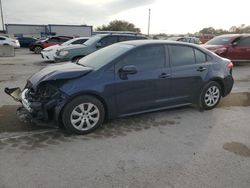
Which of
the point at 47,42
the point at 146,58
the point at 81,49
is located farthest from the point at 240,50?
the point at 47,42

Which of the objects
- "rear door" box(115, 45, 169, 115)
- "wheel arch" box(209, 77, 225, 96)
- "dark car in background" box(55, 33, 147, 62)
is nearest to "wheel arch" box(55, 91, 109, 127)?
"rear door" box(115, 45, 169, 115)

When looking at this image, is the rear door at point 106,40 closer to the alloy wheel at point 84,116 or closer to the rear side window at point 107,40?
the rear side window at point 107,40

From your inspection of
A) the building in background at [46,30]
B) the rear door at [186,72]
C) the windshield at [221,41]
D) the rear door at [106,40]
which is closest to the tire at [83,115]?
the rear door at [186,72]

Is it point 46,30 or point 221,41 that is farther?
point 46,30

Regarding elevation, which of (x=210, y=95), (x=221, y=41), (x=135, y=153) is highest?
(x=221, y=41)

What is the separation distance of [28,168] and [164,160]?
179 cm

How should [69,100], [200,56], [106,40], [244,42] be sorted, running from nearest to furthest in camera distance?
[69,100] < [200,56] < [106,40] < [244,42]

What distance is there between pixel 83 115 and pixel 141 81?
1225 millimetres

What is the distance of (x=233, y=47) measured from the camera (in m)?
12.6

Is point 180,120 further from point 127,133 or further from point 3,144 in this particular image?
point 3,144

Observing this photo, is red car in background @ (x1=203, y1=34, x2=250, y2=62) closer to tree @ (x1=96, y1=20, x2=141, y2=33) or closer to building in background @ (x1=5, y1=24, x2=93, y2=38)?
building in background @ (x1=5, y1=24, x2=93, y2=38)

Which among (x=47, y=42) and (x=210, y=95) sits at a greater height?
(x=47, y=42)

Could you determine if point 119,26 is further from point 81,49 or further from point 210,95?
point 210,95

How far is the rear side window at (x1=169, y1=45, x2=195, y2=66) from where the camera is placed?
17.5ft
